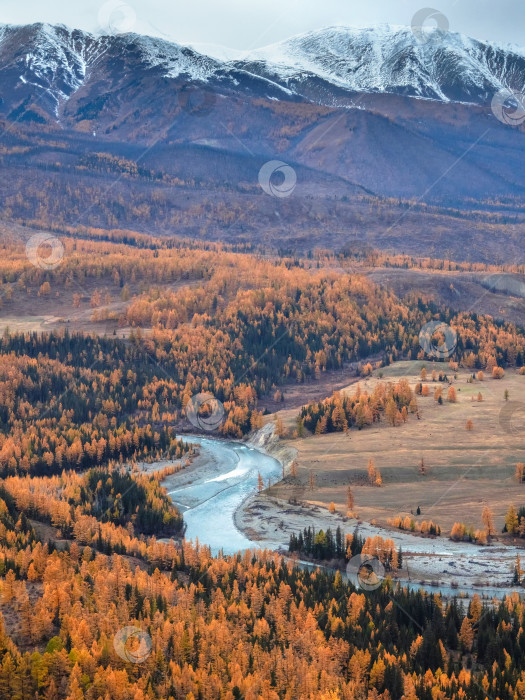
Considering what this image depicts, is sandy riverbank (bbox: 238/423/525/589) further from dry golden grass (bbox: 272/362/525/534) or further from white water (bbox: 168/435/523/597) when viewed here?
dry golden grass (bbox: 272/362/525/534)

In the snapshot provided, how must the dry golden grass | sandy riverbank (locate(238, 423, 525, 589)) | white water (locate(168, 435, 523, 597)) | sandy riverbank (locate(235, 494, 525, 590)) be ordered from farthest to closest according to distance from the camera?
the dry golden grass, white water (locate(168, 435, 523, 597)), sandy riverbank (locate(238, 423, 525, 589)), sandy riverbank (locate(235, 494, 525, 590))

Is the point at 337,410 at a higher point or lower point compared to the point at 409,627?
higher

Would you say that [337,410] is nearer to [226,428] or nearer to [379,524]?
[226,428]

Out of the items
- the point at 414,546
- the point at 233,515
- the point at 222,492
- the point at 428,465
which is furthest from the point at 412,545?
the point at 222,492

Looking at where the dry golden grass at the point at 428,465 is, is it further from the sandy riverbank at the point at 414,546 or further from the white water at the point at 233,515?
the white water at the point at 233,515

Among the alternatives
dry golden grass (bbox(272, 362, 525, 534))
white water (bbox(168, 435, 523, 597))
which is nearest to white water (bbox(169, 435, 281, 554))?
white water (bbox(168, 435, 523, 597))

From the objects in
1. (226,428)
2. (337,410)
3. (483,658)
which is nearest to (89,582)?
(483,658)

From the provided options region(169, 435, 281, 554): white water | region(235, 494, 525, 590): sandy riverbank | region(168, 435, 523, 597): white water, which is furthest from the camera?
region(169, 435, 281, 554): white water

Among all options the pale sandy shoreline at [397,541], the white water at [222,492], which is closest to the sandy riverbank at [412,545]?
the pale sandy shoreline at [397,541]
